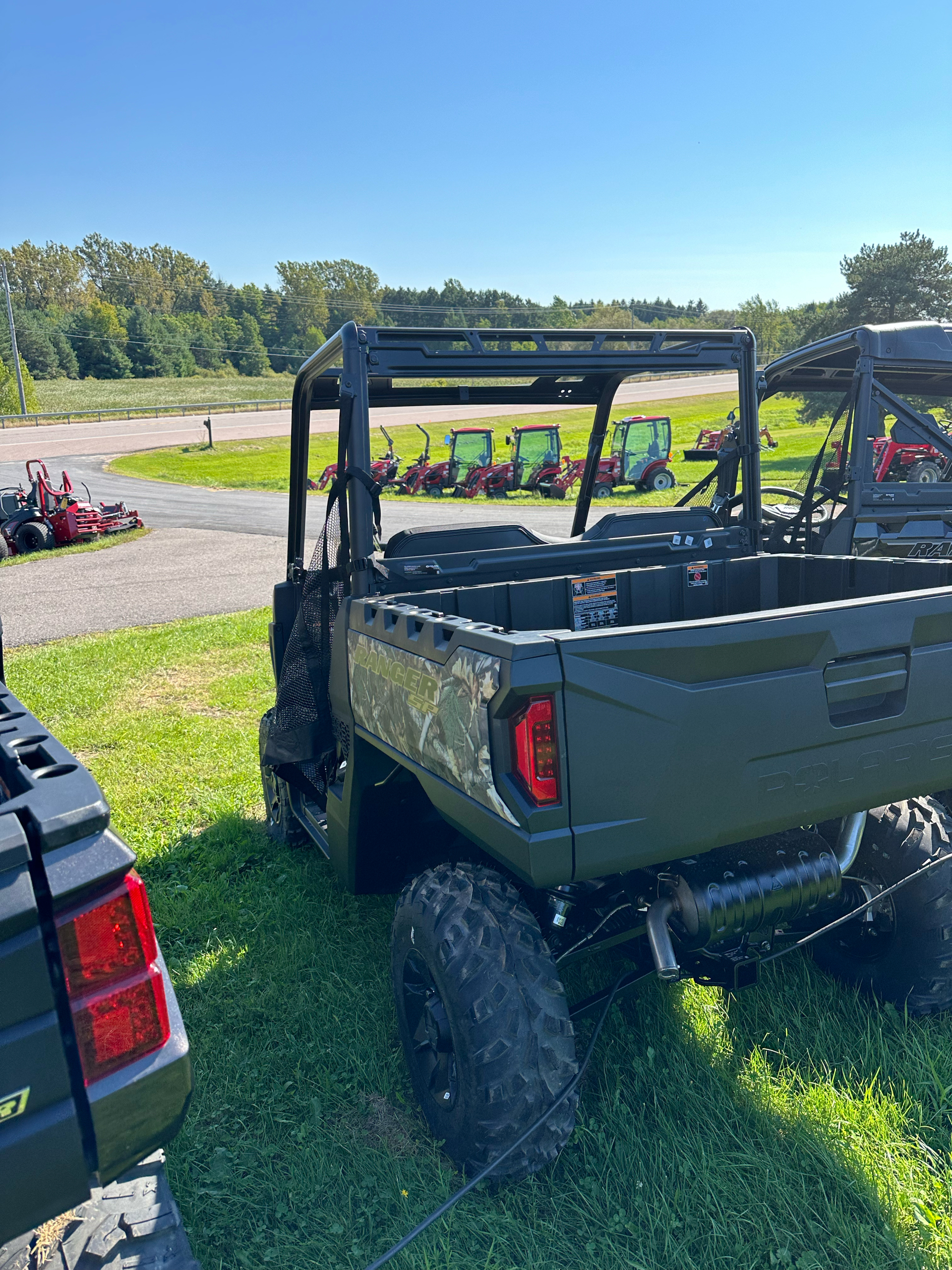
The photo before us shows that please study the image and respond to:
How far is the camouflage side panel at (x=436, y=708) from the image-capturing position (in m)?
1.99

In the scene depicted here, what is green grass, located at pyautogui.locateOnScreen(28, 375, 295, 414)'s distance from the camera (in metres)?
66.8

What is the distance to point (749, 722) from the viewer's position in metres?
2.07

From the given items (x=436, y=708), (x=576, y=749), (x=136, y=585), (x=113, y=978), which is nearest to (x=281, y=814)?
(x=436, y=708)

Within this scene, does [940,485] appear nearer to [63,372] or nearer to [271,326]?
[63,372]

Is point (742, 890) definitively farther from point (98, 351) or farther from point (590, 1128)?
point (98, 351)

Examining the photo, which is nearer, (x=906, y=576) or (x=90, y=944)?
(x=90, y=944)

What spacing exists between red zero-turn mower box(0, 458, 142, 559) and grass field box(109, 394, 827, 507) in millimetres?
6174

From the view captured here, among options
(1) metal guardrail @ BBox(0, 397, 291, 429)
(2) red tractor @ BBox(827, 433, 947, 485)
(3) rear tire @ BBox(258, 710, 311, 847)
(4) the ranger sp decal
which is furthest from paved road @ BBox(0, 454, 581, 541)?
(1) metal guardrail @ BBox(0, 397, 291, 429)

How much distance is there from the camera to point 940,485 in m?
6.75

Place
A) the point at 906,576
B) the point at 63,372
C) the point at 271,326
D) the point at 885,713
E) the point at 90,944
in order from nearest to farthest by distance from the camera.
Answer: the point at 90,944 → the point at 885,713 → the point at 906,576 → the point at 63,372 → the point at 271,326

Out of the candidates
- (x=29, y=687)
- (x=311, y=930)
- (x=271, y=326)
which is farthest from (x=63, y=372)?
(x=311, y=930)

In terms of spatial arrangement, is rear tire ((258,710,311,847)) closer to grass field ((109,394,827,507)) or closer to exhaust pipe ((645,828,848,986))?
grass field ((109,394,827,507))

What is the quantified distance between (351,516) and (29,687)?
574 cm

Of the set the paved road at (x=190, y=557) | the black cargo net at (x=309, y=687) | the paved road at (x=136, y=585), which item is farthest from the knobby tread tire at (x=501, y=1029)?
the paved road at (x=136, y=585)
